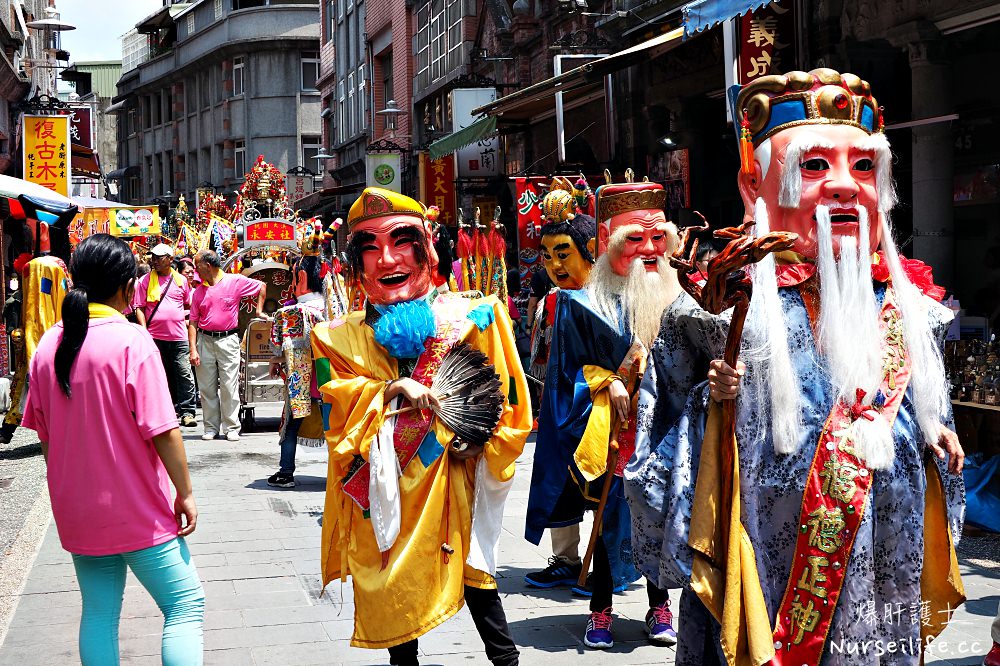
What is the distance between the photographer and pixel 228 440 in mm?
11562

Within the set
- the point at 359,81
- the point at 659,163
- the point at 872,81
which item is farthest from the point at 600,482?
the point at 359,81

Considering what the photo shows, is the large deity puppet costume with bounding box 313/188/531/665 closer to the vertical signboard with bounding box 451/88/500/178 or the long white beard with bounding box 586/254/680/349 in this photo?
the long white beard with bounding box 586/254/680/349

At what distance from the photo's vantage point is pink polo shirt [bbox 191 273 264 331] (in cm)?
1152

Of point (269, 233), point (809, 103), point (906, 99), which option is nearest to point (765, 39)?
point (906, 99)

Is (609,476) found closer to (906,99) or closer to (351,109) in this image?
(906,99)

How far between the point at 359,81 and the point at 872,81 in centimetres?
2614

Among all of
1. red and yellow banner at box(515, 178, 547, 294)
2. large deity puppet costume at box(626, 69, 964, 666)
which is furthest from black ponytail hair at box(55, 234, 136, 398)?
red and yellow banner at box(515, 178, 547, 294)

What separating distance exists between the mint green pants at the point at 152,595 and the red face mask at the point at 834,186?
221 centimetres

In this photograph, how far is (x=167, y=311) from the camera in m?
11.9

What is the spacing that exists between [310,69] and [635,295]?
44.2 m

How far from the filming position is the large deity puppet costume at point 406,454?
4.07 metres

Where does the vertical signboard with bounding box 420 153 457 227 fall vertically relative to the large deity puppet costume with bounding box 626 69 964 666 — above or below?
above

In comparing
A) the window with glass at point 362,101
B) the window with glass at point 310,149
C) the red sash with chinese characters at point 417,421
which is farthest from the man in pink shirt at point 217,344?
the window with glass at point 310,149

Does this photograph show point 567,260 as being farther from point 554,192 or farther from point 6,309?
point 6,309
